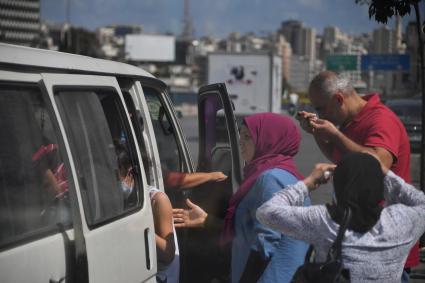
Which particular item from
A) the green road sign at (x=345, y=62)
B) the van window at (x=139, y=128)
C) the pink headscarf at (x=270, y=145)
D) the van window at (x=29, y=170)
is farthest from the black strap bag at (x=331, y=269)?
the green road sign at (x=345, y=62)

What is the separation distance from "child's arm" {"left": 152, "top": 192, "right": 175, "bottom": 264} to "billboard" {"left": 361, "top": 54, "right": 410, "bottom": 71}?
5017 cm

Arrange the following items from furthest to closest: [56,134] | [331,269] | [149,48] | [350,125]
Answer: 1. [149,48]
2. [350,125]
3. [56,134]
4. [331,269]

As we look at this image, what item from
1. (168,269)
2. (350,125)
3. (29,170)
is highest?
(350,125)

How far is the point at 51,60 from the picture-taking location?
10.0 ft

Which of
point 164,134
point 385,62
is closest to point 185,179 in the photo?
point 164,134

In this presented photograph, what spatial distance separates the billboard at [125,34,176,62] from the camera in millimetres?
105812

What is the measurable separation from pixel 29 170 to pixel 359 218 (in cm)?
123

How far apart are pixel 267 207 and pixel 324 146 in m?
0.94

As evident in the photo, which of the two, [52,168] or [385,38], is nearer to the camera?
[52,168]

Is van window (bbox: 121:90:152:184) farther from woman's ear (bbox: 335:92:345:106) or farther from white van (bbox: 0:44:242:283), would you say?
woman's ear (bbox: 335:92:345:106)

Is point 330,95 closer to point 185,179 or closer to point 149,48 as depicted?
point 185,179

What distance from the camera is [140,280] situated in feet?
11.7

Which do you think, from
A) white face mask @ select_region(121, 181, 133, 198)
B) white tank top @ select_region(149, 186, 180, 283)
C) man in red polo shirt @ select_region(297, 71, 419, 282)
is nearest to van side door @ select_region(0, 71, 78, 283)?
white face mask @ select_region(121, 181, 133, 198)

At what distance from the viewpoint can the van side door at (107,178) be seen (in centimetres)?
306
